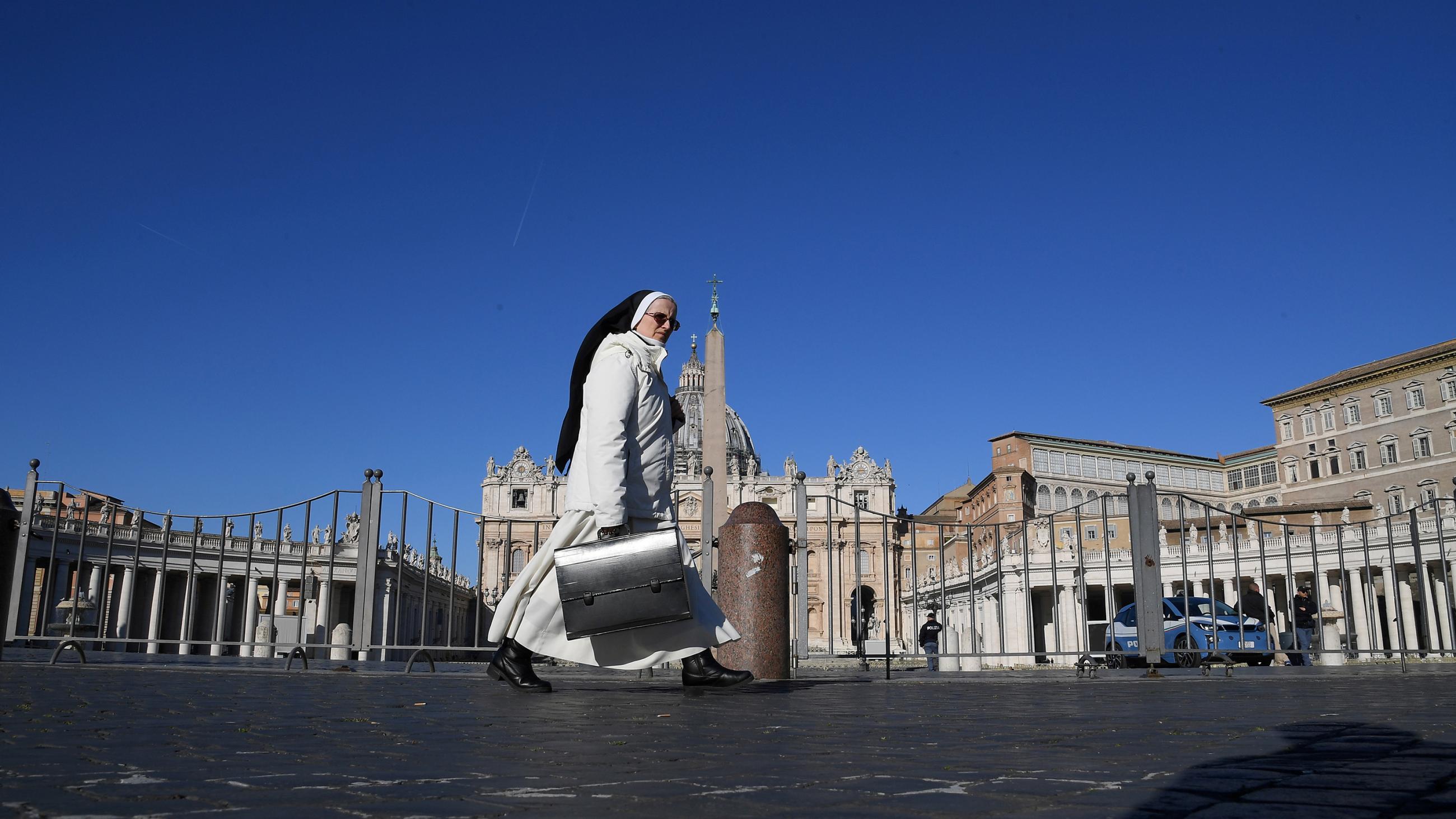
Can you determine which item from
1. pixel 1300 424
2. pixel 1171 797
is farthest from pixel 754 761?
pixel 1300 424

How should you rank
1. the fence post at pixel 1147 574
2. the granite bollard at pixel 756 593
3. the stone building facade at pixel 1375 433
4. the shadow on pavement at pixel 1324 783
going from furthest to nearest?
the stone building facade at pixel 1375 433, the fence post at pixel 1147 574, the granite bollard at pixel 756 593, the shadow on pavement at pixel 1324 783

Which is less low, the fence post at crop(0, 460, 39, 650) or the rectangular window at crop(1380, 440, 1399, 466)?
the rectangular window at crop(1380, 440, 1399, 466)

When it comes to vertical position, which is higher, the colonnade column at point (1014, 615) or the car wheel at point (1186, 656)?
the colonnade column at point (1014, 615)

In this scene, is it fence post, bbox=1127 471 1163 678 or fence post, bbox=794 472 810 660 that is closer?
fence post, bbox=794 472 810 660

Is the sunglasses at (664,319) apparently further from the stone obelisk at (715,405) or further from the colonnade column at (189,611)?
the stone obelisk at (715,405)

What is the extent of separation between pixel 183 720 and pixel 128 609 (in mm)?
7995

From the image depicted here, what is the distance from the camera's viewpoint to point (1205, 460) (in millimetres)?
89938

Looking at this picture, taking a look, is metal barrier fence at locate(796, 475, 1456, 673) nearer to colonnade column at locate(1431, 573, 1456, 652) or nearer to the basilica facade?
colonnade column at locate(1431, 573, 1456, 652)

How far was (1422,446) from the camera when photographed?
55438 mm

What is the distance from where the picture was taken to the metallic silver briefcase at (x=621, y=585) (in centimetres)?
562

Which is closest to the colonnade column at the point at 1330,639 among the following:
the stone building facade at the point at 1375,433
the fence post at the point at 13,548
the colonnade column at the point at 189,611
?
the colonnade column at the point at 189,611

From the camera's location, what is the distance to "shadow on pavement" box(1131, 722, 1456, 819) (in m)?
2.10

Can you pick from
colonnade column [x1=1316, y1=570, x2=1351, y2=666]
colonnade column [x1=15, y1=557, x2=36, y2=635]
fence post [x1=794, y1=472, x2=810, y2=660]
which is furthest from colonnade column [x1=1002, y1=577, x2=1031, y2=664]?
colonnade column [x1=15, y1=557, x2=36, y2=635]

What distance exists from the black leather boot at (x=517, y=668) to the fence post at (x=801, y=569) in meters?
3.30
